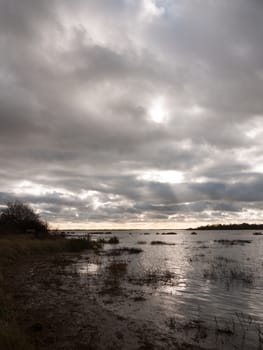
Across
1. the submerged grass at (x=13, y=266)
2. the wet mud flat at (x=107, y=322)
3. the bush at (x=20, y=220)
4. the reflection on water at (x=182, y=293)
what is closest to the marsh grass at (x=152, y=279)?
the reflection on water at (x=182, y=293)

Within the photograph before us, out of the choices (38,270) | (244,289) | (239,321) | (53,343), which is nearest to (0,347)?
(53,343)

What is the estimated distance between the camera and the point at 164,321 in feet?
39.4

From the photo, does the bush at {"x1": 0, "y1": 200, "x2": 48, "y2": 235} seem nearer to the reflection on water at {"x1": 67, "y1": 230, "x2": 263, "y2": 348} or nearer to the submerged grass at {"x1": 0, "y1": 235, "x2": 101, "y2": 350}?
the submerged grass at {"x1": 0, "y1": 235, "x2": 101, "y2": 350}

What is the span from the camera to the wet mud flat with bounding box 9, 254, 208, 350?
932 cm

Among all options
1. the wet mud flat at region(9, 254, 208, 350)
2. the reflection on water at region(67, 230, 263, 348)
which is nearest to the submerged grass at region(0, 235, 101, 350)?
the wet mud flat at region(9, 254, 208, 350)

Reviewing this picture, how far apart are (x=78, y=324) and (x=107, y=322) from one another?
1.11m

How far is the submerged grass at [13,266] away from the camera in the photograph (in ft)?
23.6

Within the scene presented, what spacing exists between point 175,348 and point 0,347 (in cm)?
497

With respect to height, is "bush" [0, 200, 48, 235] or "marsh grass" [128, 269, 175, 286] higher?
"bush" [0, 200, 48, 235]

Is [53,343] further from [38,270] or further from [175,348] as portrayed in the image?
[38,270]

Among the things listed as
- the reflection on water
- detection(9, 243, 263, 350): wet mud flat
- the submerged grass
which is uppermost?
the submerged grass

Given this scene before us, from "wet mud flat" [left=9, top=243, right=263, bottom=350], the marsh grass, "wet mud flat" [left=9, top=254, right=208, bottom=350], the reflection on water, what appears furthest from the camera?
the marsh grass

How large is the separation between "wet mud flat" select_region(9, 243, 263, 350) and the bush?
3878cm

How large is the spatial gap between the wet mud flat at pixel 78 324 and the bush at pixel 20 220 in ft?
133
